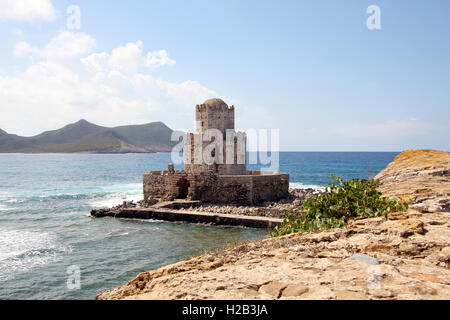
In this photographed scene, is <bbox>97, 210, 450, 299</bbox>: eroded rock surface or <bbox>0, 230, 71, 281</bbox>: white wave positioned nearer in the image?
<bbox>97, 210, 450, 299</bbox>: eroded rock surface

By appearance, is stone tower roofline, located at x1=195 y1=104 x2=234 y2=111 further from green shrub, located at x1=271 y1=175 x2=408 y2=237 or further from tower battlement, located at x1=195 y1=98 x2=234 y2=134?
green shrub, located at x1=271 y1=175 x2=408 y2=237

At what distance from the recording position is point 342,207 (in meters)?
6.07

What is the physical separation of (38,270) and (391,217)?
12.5m

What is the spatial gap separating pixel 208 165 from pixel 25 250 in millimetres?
14637

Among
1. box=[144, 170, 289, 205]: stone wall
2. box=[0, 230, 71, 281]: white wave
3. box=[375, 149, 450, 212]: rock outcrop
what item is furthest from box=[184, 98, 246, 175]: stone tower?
box=[375, 149, 450, 212]: rock outcrop

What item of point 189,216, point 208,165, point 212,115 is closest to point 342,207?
point 189,216

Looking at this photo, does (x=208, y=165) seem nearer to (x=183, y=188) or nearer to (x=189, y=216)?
(x=183, y=188)


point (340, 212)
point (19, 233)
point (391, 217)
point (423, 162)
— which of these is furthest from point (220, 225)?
point (391, 217)

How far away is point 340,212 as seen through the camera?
599cm

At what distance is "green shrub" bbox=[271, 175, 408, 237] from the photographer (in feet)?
17.4

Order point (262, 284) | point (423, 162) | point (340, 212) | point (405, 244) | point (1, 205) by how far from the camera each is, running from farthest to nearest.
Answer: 1. point (1, 205)
2. point (423, 162)
3. point (340, 212)
4. point (405, 244)
5. point (262, 284)

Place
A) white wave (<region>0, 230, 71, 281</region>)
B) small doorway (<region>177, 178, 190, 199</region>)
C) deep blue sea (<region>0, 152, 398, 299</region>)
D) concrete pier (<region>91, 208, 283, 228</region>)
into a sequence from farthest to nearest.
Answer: small doorway (<region>177, 178, 190, 199</region>) → concrete pier (<region>91, 208, 283, 228</region>) → white wave (<region>0, 230, 71, 281</region>) → deep blue sea (<region>0, 152, 398, 299</region>)

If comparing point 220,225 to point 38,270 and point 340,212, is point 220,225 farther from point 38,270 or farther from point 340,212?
point 340,212
